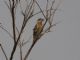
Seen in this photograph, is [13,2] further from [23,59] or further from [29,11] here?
[23,59]

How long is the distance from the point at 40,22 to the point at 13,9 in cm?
22

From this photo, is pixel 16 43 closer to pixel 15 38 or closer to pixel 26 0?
pixel 15 38

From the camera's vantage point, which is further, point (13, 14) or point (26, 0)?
point (26, 0)

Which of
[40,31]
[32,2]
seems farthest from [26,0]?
[40,31]

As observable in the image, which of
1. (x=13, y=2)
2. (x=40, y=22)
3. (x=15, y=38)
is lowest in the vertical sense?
(x=40, y=22)

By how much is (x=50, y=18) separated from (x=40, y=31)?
68 mm

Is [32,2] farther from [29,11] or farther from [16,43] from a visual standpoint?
[16,43]

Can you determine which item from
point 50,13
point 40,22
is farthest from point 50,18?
point 40,22

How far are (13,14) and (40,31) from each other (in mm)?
136

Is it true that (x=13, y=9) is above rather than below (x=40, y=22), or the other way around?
above

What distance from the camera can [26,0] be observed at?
0.93m

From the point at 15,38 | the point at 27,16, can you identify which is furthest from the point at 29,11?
the point at 15,38

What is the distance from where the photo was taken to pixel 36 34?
2.73 ft

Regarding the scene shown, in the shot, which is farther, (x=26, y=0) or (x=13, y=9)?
(x=26, y=0)
